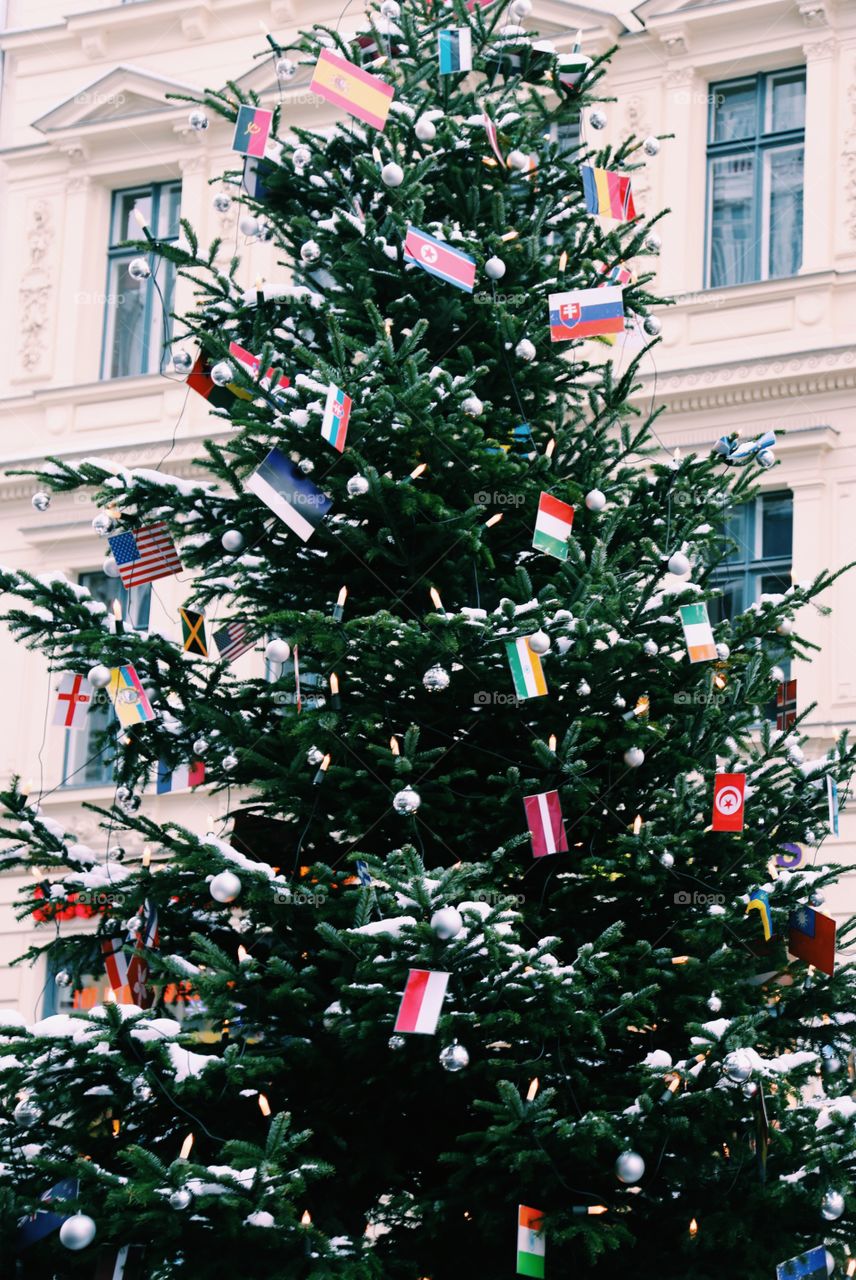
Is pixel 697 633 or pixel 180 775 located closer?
pixel 697 633

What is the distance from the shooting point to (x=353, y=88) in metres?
9.89

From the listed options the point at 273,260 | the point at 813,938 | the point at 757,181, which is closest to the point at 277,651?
the point at 813,938

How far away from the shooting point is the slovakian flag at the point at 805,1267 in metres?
8.04

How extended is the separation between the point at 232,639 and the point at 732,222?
36.6 feet

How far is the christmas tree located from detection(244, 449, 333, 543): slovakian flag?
0.06 ft

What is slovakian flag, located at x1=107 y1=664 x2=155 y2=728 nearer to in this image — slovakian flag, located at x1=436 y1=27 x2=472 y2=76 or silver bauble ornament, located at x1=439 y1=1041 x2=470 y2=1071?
silver bauble ornament, located at x1=439 y1=1041 x2=470 y2=1071

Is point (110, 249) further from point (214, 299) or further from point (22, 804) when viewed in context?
point (22, 804)

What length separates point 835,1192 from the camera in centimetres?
790

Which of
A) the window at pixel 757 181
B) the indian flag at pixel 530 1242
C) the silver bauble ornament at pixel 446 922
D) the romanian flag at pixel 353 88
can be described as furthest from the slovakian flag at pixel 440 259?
the window at pixel 757 181

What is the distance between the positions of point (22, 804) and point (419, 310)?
3.16 meters

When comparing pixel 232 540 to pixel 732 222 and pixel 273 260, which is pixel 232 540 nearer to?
pixel 732 222

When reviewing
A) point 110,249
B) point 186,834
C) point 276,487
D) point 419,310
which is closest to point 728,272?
point 110,249

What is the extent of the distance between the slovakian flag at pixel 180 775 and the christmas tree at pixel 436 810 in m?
0.04

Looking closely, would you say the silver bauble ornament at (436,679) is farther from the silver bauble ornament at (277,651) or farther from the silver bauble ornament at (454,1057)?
the silver bauble ornament at (454,1057)
